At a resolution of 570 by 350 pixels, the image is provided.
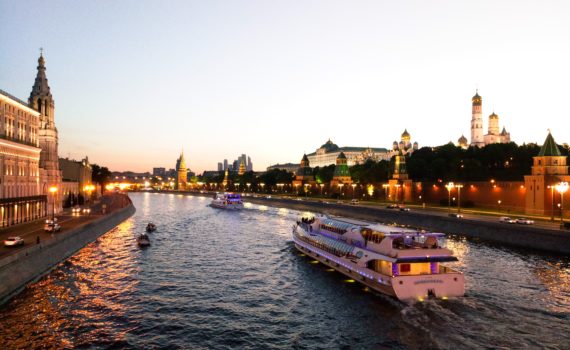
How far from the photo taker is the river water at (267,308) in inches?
1133

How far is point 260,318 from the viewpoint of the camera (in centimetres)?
3338

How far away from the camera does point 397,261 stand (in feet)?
121

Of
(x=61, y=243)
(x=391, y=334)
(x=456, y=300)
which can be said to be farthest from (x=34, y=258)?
(x=456, y=300)

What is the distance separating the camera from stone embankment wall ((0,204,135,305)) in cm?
3603

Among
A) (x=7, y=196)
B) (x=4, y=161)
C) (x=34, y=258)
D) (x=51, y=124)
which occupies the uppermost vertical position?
(x=51, y=124)

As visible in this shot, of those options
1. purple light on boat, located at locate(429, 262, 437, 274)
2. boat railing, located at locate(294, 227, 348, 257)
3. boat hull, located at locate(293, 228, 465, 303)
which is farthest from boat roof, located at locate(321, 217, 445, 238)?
boat hull, located at locate(293, 228, 465, 303)

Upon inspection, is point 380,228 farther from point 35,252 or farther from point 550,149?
point 550,149

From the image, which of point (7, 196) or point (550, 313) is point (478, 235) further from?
point (7, 196)

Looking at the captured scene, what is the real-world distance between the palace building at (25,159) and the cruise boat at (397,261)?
4340 centimetres

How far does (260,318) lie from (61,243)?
1213 inches

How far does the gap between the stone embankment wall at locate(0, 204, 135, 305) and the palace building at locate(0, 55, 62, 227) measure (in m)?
7.09

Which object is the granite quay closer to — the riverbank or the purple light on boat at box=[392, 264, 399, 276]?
the purple light on boat at box=[392, 264, 399, 276]

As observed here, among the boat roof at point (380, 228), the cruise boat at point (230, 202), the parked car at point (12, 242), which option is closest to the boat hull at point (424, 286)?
the boat roof at point (380, 228)

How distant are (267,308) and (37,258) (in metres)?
24.2
